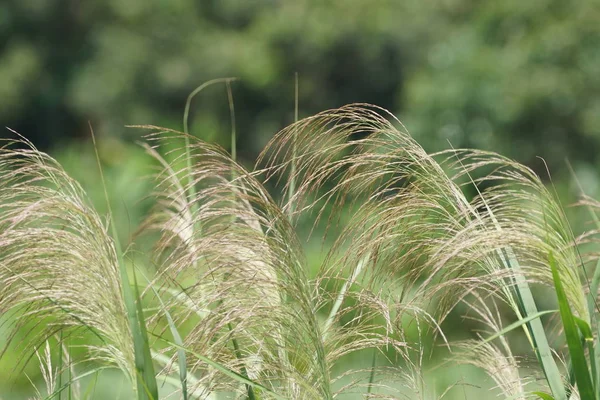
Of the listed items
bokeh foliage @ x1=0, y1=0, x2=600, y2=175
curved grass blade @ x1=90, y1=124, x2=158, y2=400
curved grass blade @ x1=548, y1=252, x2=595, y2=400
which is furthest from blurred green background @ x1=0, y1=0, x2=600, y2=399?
curved grass blade @ x1=548, y1=252, x2=595, y2=400

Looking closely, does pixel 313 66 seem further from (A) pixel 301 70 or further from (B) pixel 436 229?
(B) pixel 436 229

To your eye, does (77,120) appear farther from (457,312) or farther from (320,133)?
(320,133)

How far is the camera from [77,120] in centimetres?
2108

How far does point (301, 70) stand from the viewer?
1717 centimetres

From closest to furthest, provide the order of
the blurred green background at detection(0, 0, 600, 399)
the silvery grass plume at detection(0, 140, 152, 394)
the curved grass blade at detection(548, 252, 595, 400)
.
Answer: the curved grass blade at detection(548, 252, 595, 400), the silvery grass plume at detection(0, 140, 152, 394), the blurred green background at detection(0, 0, 600, 399)

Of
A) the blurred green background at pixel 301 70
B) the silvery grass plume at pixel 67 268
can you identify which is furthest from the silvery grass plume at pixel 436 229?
the blurred green background at pixel 301 70

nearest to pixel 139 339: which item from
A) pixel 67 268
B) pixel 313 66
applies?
pixel 67 268

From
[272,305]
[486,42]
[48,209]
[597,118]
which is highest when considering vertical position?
[48,209]

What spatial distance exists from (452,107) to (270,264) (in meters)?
9.13

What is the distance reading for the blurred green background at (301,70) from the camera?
10453 millimetres

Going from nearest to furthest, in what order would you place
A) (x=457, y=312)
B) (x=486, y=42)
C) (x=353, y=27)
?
(x=457, y=312) < (x=486, y=42) < (x=353, y=27)

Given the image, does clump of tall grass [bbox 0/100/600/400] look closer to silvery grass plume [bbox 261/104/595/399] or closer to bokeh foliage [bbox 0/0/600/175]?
silvery grass plume [bbox 261/104/595/399]

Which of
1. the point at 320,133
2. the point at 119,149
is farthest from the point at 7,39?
the point at 320,133

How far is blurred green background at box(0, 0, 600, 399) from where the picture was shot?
10453 millimetres
